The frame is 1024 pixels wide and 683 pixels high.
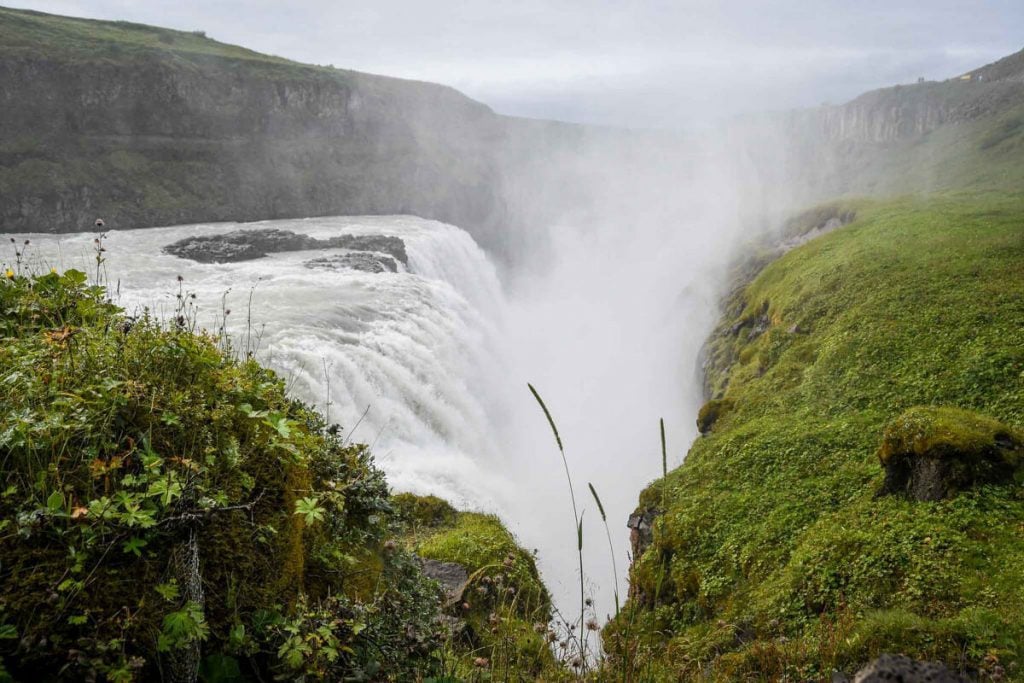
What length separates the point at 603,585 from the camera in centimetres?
1927

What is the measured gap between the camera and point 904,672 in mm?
4188

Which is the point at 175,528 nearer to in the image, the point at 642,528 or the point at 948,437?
the point at 948,437

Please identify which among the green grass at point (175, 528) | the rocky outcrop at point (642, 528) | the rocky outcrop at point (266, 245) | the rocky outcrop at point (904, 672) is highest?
the rocky outcrop at point (266, 245)

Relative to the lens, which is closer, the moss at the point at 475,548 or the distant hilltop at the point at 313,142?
the moss at the point at 475,548

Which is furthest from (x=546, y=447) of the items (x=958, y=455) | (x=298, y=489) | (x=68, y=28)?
(x=68, y=28)

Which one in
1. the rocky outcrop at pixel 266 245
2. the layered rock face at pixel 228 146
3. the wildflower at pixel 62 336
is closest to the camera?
the wildflower at pixel 62 336

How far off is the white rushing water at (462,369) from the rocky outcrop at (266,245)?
1480 mm

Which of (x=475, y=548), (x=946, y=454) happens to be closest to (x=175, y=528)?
(x=475, y=548)

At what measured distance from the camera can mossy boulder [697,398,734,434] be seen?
1847cm

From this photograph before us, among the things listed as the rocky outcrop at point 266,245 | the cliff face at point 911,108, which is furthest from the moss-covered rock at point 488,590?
the cliff face at point 911,108

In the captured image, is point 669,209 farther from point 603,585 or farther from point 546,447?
point 603,585

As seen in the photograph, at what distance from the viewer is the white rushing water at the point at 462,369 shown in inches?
750

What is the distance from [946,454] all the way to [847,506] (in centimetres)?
167

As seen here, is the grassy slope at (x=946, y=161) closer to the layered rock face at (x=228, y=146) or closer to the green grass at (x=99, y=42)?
the layered rock face at (x=228, y=146)
